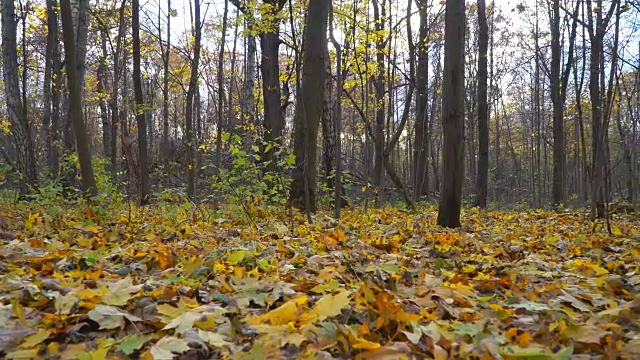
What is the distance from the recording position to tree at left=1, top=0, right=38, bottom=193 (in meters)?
7.90

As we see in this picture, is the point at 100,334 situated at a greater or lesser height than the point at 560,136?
lesser

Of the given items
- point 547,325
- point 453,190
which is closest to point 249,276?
point 547,325

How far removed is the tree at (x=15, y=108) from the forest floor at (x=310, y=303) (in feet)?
17.0

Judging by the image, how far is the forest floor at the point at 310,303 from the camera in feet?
5.07

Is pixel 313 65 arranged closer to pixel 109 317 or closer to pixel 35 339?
pixel 109 317

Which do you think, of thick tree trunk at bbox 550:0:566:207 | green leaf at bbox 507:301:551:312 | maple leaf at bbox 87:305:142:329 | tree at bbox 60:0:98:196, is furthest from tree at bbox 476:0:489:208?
maple leaf at bbox 87:305:142:329

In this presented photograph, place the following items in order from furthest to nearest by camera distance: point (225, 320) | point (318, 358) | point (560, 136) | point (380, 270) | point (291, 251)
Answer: point (560, 136) → point (291, 251) → point (380, 270) → point (225, 320) → point (318, 358)

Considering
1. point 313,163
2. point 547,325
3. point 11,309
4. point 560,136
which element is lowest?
point 547,325

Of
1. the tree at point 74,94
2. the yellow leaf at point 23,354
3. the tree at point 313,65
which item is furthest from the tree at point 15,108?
the yellow leaf at point 23,354

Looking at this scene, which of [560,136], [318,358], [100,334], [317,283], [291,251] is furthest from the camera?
[560,136]

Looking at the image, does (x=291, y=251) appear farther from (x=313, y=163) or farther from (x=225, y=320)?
(x=313, y=163)

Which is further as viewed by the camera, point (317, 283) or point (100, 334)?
point (317, 283)

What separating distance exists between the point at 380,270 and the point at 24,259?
2.25 meters

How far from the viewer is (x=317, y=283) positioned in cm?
236
